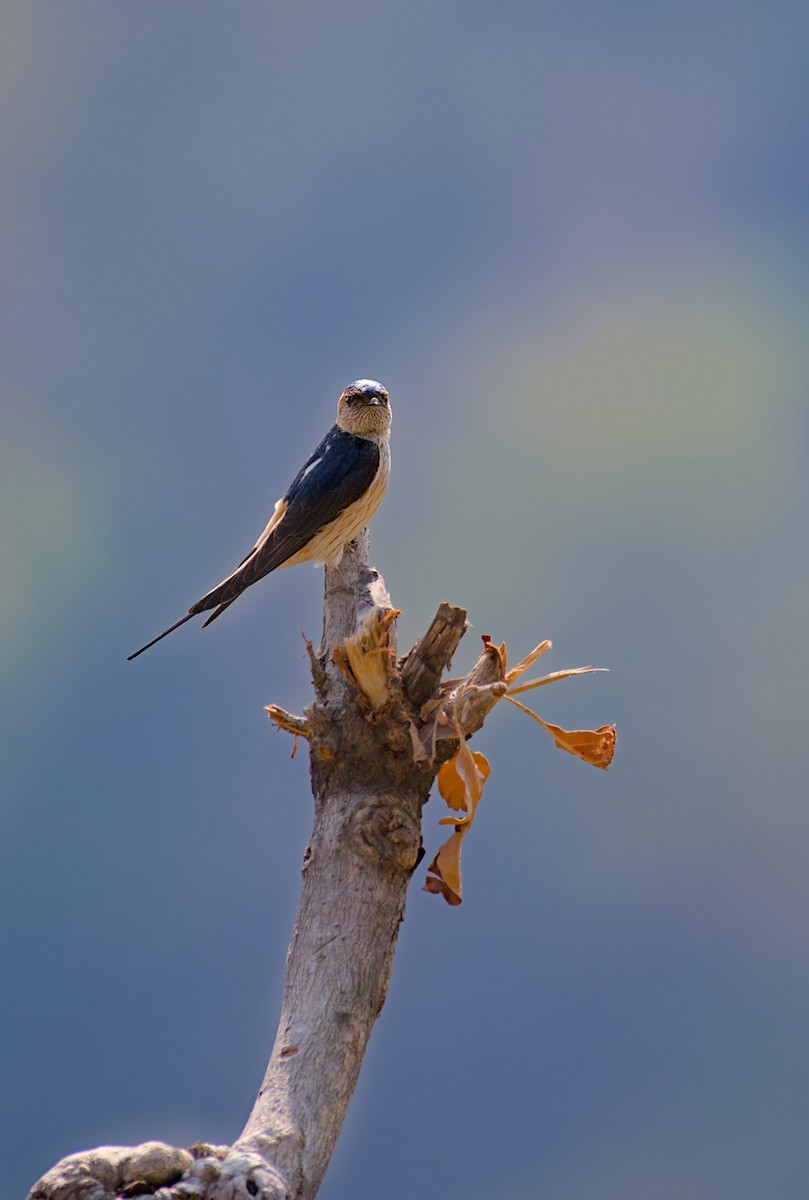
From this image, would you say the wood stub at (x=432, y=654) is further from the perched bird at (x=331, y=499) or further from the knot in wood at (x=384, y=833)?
the perched bird at (x=331, y=499)

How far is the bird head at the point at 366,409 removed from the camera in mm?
5523

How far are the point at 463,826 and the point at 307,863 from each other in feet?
1.87

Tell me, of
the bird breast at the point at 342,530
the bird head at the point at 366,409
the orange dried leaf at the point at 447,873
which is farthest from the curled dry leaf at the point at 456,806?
the bird head at the point at 366,409


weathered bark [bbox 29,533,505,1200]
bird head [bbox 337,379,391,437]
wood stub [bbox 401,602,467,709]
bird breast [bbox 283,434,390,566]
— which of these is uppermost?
bird head [bbox 337,379,391,437]

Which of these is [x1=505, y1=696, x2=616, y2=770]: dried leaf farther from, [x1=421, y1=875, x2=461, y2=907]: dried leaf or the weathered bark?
[x1=421, y1=875, x2=461, y2=907]: dried leaf

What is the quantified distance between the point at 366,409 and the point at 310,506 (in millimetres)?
631

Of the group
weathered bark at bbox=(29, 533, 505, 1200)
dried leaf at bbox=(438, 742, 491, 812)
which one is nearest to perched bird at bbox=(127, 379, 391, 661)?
weathered bark at bbox=(29, 533, 505, 1200)

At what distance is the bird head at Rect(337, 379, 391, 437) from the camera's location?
5523 millimetres

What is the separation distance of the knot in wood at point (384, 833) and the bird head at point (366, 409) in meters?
2.20

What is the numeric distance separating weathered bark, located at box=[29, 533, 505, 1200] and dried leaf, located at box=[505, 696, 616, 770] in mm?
390

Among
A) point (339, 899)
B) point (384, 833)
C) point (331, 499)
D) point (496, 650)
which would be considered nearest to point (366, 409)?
point (331, 499)

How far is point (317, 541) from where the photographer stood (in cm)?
525

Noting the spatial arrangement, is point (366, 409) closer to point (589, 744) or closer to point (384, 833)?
point (589, 744)

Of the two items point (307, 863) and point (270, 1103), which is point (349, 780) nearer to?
point (307, 863)
